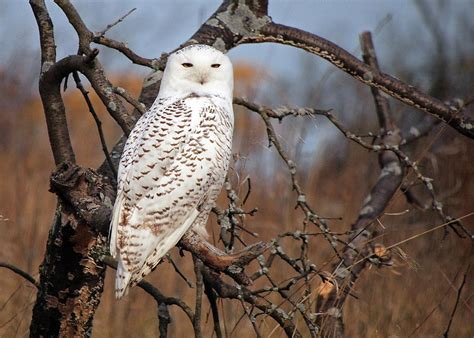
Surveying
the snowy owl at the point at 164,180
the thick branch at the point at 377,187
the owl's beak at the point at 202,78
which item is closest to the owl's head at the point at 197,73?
the owl's beak at the point at 202,78

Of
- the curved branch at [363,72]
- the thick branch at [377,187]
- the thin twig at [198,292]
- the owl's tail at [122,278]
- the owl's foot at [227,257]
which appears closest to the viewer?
the owl's foot at [227,257]

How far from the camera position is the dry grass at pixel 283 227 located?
448 cm

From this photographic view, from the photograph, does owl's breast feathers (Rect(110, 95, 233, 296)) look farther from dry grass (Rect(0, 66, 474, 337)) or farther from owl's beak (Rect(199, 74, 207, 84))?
dry grass (Rect(0, 66, 474, 337))

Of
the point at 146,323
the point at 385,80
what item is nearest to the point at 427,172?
the point at 146,323

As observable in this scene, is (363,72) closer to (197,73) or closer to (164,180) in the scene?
(197,73)

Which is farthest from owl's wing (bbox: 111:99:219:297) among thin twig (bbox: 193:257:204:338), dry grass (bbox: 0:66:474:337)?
dry grass (bbox: 0:66:474:337)

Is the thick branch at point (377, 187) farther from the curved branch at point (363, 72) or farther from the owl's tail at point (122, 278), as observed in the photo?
the owl's tail at point (122, 278)

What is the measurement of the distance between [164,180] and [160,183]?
16mm

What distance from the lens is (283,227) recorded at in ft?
16.0

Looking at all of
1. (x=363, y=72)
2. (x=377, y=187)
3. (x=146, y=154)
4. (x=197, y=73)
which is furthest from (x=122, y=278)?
(x=377, y=187)

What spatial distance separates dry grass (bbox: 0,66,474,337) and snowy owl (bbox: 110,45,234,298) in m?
0.98

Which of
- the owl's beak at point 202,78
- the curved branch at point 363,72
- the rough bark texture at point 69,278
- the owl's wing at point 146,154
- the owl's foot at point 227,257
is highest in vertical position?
the curved branch at point 363,72

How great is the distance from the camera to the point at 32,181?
582 centimetres

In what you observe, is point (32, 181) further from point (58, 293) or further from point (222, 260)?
point (222, 260)
